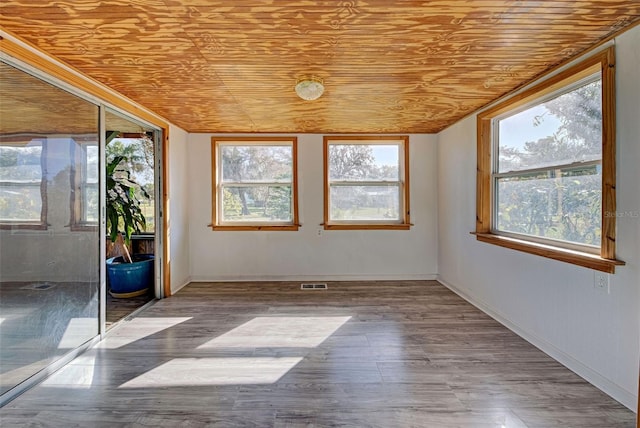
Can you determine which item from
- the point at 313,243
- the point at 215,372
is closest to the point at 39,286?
the point at 215,372

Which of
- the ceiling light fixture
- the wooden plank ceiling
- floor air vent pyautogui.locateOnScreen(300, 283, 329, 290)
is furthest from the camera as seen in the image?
floor air vent pyautogui.locateOnScreen(300, 283, 329, 290)

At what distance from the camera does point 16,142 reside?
193cm

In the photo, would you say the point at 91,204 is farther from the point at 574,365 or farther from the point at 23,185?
the point at 574,365

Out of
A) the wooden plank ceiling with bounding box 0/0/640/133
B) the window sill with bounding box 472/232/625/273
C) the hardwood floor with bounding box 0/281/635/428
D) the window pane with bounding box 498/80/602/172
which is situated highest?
the wooden plank ceiling with bounding box 0/0/640/133

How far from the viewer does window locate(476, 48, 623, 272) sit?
198 centimetres

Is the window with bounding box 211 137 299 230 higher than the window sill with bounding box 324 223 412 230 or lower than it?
higher

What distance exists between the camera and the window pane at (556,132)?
2160 millimetres

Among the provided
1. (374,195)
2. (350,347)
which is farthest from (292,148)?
(350,347)

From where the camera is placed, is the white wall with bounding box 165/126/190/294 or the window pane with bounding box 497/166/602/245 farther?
the white wall with bounding box 165/126/190/294

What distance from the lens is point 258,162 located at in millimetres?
4652

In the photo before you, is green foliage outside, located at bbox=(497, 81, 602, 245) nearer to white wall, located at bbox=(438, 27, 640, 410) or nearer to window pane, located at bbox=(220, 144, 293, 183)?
white wall, located at bbox=(438, 27, 640, 410)

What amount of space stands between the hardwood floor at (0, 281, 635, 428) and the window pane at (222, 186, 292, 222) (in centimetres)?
170

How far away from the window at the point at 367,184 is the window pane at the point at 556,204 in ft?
5.34

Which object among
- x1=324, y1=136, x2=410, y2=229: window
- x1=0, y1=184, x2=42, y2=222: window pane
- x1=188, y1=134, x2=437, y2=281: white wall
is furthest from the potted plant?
x1=324, y1=136, x2=410, y2=229: window
